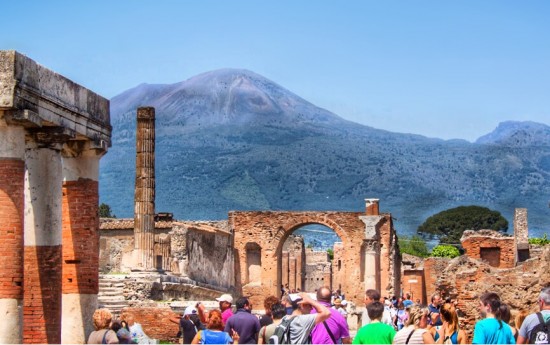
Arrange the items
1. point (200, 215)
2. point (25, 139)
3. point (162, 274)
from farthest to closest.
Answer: point (200, 215) → point (162, 274) → point (25, 139)

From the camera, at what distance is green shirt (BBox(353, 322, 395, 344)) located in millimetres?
13188

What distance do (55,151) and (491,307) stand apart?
312 inches

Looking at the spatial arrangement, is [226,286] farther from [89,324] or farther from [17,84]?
[17,84]

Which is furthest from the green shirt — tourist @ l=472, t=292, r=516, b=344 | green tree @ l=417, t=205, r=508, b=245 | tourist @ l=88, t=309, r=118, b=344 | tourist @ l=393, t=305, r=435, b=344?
green tree @ l=417, t=205, r=508, b=245

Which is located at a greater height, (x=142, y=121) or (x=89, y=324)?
(x=142, y=121)

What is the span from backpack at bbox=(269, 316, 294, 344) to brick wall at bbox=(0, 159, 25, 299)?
467 cm

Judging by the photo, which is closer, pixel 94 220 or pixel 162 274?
pixel 94 220

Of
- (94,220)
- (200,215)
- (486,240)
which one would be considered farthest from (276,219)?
(200,215)

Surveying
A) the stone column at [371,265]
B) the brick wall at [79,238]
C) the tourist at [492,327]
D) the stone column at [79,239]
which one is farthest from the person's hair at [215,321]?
the stone column at [371,265]

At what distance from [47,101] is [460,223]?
10865 centimetres

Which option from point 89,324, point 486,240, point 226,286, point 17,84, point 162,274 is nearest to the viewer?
point 17,84

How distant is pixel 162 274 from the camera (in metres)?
41.4

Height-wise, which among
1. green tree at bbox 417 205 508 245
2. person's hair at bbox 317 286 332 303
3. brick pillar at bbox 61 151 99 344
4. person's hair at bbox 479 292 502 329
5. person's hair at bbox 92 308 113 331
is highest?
green tree at bbox 417 205 508 245

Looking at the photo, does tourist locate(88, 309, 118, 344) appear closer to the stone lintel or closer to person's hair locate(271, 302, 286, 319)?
person's hair locate(271, 302, 286, 319)
